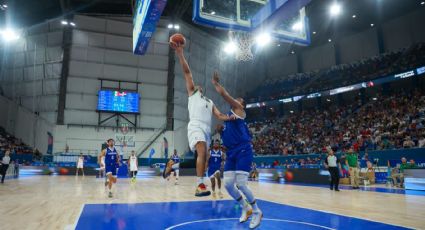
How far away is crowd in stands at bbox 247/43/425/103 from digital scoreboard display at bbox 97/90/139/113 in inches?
615

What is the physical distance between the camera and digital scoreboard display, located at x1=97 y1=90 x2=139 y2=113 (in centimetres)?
2970

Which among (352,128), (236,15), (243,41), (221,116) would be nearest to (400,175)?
(243,41)

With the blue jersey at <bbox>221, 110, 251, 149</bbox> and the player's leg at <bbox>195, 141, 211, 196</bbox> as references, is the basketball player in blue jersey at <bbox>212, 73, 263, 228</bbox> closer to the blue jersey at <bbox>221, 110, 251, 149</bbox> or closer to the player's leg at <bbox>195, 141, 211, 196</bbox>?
the blue jersey at <bbox>221, 110, 251, 149</bbox>

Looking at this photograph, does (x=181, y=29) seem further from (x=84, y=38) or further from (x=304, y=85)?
(x=304, y=85)

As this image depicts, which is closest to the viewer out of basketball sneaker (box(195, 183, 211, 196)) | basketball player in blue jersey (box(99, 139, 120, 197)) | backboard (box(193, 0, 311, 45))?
A: basketball sneaker (box(195, 183, 211, 196))

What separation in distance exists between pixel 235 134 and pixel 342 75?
104 feet

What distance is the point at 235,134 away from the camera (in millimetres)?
→ 5535

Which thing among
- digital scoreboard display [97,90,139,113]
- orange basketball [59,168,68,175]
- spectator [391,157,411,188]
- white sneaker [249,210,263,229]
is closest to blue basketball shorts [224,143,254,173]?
white sneaker [249,210,263,229]

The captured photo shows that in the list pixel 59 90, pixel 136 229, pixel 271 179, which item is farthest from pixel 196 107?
pixel 59 90

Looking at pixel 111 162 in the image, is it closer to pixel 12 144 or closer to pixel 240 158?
pixel 240 158

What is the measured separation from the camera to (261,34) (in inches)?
447

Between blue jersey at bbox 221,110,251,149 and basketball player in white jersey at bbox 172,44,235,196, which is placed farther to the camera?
blue jersey at bbox 221,110,251,149

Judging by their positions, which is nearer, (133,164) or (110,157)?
(110,157)

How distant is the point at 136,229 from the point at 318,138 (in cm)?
2488
